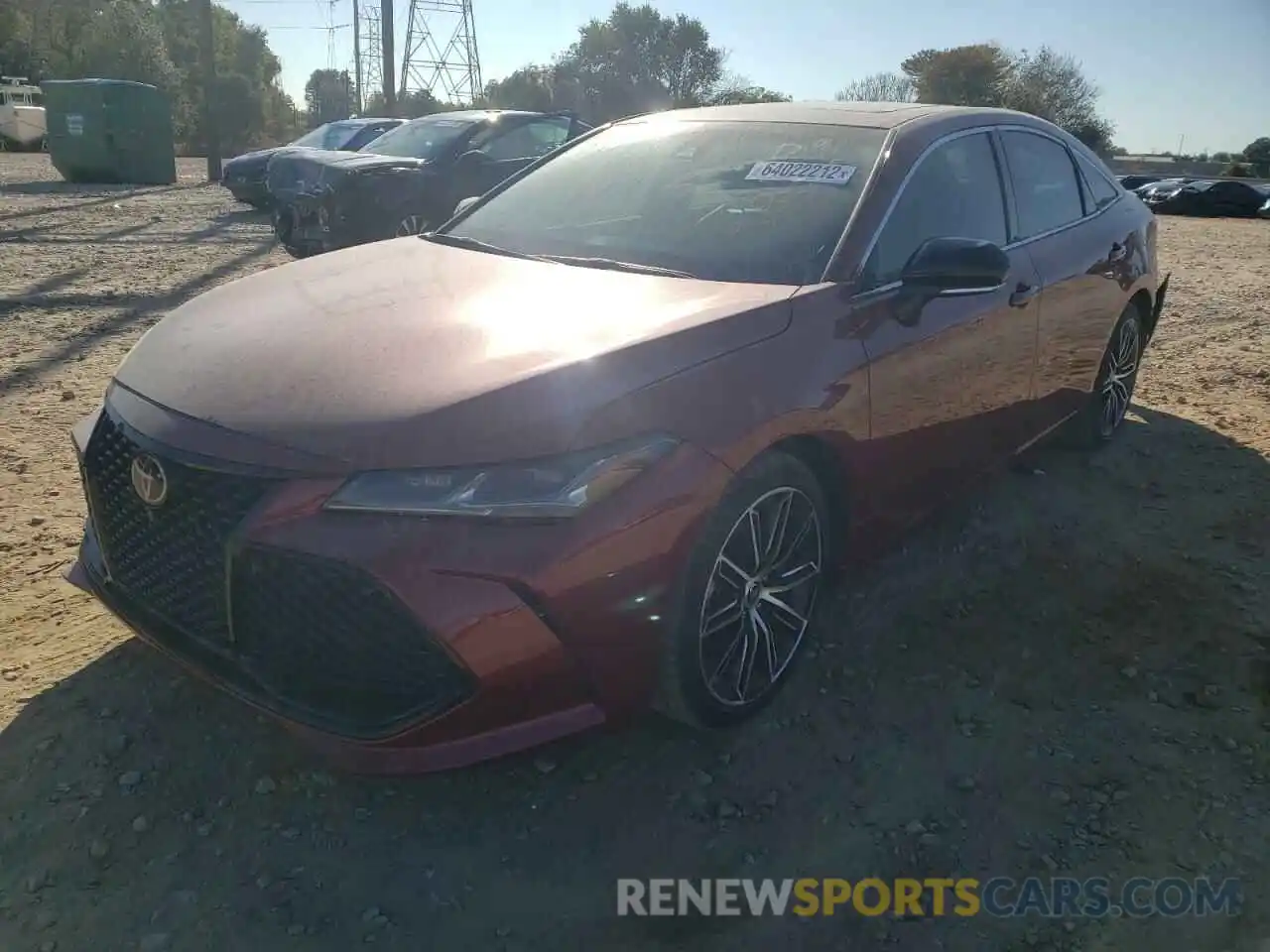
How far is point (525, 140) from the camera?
1039 centimetres

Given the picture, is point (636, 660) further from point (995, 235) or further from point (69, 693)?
point (995, 235)

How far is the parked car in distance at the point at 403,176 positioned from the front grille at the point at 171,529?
5843 mm

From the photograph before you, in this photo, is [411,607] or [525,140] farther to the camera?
Answer: [525,140]

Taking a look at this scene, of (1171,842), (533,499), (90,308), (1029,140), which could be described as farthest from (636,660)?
(90,308)

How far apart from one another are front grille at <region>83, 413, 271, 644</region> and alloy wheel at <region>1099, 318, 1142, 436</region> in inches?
159

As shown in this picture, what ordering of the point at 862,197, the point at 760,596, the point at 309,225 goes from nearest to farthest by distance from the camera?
1. the point at 760,596
2. the point at 862,197
3. the point at 309,225

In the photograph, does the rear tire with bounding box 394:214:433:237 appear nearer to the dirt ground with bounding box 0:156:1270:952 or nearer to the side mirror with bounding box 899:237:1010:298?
the dirt ground with bounding box 0:156:1270:952

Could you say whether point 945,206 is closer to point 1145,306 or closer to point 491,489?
point 491,489

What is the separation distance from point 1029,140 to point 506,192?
85.1 inches

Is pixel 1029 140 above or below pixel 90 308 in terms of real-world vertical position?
above

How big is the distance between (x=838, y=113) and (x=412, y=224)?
20.9ft

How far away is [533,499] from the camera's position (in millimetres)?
2105

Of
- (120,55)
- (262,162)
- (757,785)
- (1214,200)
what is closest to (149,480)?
(757,785)

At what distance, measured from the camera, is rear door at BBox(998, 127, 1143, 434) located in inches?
155
